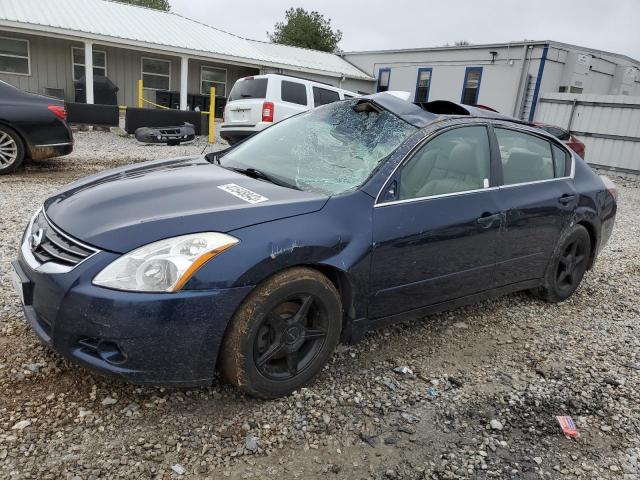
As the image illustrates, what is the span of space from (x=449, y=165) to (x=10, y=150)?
668cm

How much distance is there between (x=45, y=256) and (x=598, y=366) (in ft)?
11.4

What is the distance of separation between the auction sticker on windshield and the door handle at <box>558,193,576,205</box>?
2.56 meters

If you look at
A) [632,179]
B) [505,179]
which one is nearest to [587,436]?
[505,179]

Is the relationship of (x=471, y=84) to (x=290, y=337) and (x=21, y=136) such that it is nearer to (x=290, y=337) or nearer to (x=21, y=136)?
(x=21, y=136)

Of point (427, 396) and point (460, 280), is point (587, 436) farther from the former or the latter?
point (460, 280)

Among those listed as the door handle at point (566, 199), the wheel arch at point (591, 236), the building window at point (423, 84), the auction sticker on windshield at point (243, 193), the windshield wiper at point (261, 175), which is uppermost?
the building window at point (423, 84)

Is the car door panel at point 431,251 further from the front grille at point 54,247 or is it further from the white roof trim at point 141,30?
the white roof trim at point 141,30

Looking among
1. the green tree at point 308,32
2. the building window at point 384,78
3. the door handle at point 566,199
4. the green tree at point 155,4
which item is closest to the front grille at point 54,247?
the door handle at point 566,199

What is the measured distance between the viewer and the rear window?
11.7m

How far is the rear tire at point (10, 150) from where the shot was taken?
7.11 m

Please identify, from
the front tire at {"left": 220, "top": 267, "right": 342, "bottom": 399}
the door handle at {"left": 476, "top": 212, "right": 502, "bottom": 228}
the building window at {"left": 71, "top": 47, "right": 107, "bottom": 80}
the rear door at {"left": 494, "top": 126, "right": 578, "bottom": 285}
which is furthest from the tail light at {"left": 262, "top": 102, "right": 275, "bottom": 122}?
the building window at {"left": 71, "top": 47, "right": 107, "bottom": 80}

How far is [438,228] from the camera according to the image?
3039mm

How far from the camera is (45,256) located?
2.40 meters

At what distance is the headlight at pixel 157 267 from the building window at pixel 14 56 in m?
20.1
